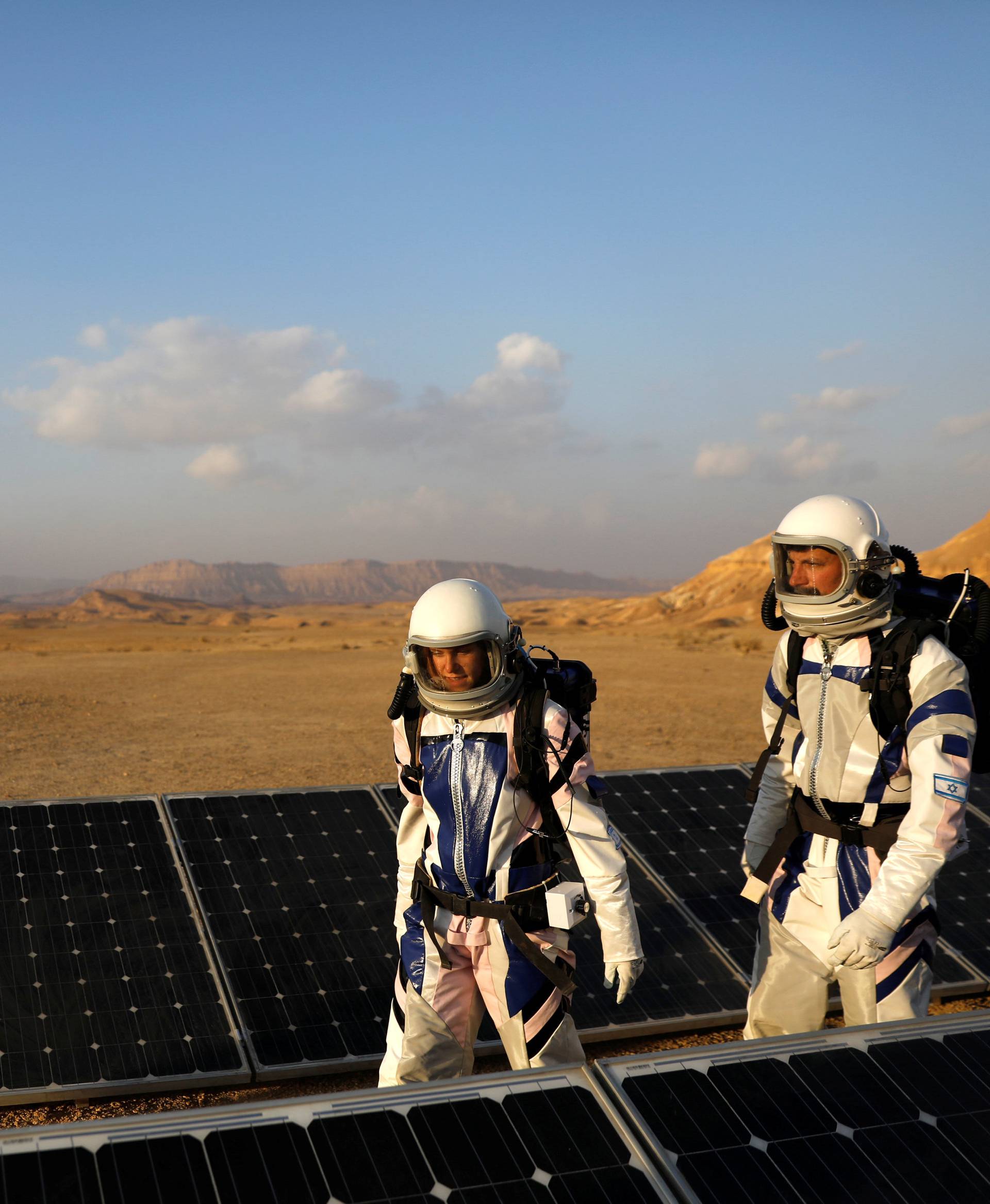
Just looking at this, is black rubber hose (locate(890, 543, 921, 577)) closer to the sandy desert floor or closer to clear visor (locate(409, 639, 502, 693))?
clear visor (locate(409, 639, 502, 693))

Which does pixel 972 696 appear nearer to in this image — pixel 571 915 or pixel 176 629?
pixel 571 915

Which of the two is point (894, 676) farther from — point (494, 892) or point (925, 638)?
point (494, 892)

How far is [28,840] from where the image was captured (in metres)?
6.18

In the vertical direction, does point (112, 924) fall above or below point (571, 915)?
below

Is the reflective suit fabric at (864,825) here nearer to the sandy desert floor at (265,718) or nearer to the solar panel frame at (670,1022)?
→ the solar panel frame at (670,1022)

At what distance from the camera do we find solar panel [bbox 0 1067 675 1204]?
2.40m

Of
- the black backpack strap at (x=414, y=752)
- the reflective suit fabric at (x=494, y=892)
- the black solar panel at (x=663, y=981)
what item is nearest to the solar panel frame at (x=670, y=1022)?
the black solar panel at (x=663, y=981)

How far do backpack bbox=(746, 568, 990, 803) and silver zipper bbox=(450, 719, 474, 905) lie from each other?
154 centimetres

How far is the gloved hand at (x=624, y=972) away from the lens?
3906 mm

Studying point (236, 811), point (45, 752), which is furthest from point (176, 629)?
point (236, 811)

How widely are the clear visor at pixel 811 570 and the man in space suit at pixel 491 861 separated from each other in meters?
1.25

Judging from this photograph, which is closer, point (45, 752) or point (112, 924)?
point (112, 924)

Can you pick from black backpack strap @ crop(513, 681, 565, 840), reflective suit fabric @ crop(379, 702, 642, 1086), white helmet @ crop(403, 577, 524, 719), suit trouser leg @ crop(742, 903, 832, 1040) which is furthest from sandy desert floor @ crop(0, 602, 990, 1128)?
white helmet @ crop(403, 577, 524, 719)

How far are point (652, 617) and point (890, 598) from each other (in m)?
56.2
